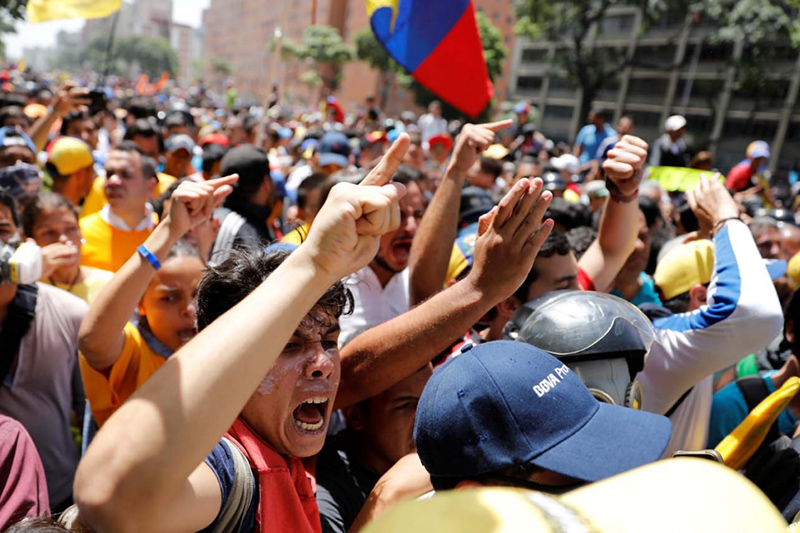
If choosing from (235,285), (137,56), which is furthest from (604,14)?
(137,56)

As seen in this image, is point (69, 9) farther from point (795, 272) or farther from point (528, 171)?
point (795, 272)

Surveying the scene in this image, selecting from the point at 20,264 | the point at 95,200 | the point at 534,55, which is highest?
the point at 534,55

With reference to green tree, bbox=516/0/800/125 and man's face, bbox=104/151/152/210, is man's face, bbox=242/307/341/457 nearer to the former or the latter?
man's face, bbox=104/151/152/210

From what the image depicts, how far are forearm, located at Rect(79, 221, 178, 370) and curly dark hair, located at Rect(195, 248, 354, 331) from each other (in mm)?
358

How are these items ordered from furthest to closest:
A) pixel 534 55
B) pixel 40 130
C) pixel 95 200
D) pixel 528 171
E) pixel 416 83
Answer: pixel 534 55, pixel 416 83, pixel 528 171, pixel 40 130, pixel 95 200

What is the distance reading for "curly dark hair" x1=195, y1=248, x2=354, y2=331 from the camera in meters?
1.63

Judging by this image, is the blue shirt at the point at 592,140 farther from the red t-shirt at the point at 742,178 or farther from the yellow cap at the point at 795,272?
the yellow cap at the point at 795,272

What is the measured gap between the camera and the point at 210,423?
98 centimetres

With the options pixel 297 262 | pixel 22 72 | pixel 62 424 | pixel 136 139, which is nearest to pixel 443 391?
pixel 297 262

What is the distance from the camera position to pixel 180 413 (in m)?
0.96

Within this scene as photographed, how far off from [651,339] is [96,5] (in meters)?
3.96

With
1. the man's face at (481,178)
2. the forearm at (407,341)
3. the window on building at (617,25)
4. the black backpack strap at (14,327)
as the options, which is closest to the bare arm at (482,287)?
the forearm at (407,341)

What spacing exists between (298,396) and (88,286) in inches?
80.6

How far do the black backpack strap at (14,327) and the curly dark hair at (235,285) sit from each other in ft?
3.56
